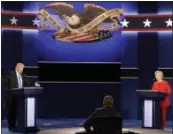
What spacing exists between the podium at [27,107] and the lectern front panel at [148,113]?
1.76 metres

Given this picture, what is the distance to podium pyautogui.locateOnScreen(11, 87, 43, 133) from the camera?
6070mm

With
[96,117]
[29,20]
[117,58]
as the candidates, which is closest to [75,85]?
[117,58]

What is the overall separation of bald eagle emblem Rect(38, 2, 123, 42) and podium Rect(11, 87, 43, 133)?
2661 mm

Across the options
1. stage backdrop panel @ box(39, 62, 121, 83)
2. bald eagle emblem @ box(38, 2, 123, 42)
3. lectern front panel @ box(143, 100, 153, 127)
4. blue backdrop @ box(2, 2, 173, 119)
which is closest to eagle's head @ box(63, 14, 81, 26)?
bald eagle emblem @ box(38, 2, 123, 42)

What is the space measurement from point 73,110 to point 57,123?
0.91 metres

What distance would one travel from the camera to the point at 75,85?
28.1 ft

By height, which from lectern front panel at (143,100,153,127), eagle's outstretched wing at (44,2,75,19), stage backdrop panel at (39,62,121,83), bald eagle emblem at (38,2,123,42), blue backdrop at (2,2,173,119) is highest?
Result: eagle's outstretched wing at (44,2,75,19)

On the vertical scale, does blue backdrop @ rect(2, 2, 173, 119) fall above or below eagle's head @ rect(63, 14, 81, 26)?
below

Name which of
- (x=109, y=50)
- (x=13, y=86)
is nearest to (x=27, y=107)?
(x=13, y=86)

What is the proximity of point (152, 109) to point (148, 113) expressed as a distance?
0.09m

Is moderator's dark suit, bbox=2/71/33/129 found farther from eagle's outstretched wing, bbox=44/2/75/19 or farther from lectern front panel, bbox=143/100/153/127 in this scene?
eagle's outstretched wing, bbox=44/2/75/19

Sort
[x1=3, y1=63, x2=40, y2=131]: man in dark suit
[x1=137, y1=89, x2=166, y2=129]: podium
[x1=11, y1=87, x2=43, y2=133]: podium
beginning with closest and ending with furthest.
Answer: [x1=11, y1=87, x2=43, y2=133]: podium
[x1=137, y1=89, x2=166, y2=129]: podium
[x1=3, y1=63, x2=40, y2=131]: man in dark suit

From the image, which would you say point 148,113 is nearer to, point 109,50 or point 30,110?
point 30,110

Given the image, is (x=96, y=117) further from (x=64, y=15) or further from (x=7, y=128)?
(x=64, y=15)
